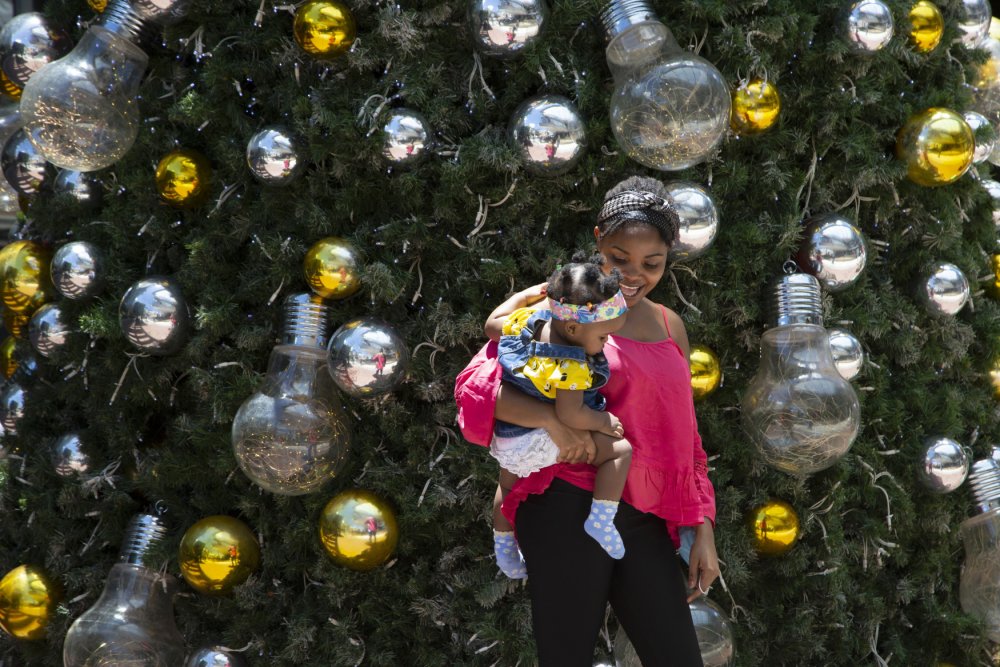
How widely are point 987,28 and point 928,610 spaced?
192 centimetres

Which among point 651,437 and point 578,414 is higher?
point 578,414

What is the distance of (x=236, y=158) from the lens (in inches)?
110

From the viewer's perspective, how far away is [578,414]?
1.75m

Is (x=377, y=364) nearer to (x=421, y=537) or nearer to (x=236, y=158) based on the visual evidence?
(x=421, y=537)

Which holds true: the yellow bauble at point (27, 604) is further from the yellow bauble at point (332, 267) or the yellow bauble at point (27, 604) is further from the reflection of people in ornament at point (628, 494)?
the reflection of people in ornament at point (628, 494)

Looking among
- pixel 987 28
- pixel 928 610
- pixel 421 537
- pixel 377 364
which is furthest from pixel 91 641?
pixel 987 28

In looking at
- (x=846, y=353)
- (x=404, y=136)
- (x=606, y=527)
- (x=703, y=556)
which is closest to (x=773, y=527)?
(x=846, y=353)

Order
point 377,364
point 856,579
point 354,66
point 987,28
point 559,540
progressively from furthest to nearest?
point 987,28 < point 856,579 < point 354,66 < point 377,364 < point 559,540

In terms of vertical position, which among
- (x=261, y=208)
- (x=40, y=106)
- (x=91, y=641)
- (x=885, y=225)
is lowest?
(x=91, y=641)

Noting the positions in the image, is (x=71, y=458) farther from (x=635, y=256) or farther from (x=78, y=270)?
(x=635, y=256)

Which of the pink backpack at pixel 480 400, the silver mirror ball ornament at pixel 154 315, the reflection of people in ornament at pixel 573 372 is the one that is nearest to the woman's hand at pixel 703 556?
the reflection of people in ornament at pixel 573 372

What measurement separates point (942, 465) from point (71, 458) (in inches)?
106

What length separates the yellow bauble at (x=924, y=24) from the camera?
2922 millimetres

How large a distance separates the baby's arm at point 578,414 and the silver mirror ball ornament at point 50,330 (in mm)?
1954
